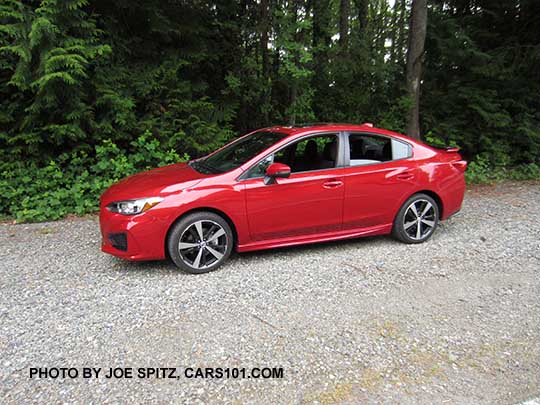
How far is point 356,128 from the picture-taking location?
4.77 m

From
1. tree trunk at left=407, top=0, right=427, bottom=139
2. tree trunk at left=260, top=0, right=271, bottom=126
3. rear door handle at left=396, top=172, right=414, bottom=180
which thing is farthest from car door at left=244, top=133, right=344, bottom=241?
tree trunk at left=407, top=0, right=427, bottom=139

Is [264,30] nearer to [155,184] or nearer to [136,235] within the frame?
[155,184]

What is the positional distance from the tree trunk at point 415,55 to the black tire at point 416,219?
5.36 meters

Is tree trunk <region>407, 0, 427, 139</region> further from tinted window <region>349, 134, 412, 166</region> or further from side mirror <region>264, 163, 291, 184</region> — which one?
side mirror <region>264, 163, 291, 184</region>

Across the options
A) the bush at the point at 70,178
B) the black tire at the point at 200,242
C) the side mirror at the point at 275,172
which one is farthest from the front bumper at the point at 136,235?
the bush at the point at 70,178

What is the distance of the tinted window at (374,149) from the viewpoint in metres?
4.66

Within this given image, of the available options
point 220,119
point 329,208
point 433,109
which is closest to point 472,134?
point 433,109

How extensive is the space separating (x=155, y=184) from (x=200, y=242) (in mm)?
796

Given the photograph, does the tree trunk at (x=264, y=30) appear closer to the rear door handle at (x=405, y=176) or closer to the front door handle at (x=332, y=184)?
the rear door handle at (x=405, y=176)

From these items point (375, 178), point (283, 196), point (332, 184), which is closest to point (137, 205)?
point (283, 196)

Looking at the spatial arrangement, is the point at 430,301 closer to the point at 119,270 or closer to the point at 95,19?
the point at 119,270

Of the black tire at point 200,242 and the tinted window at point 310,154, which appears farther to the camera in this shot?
the tinted window at point 310,154

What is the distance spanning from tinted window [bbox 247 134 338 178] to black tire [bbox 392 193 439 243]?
1160mm

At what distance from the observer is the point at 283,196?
4.23m
